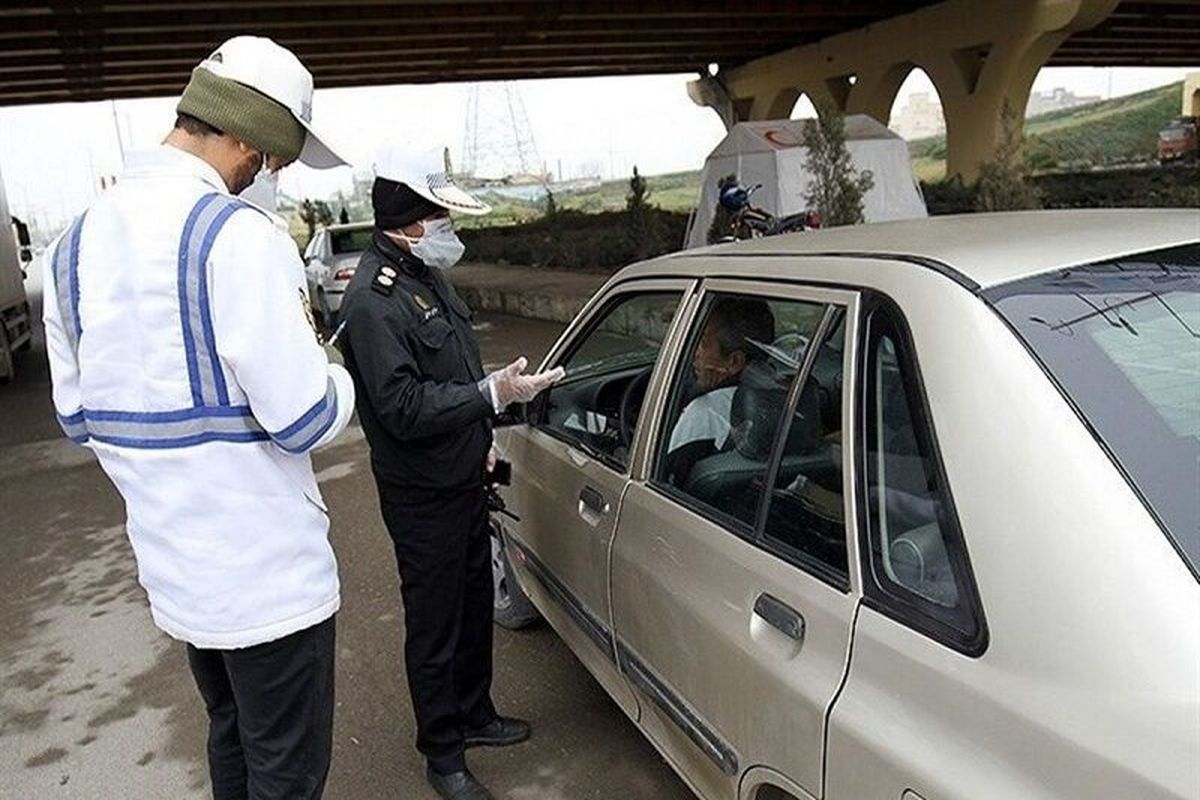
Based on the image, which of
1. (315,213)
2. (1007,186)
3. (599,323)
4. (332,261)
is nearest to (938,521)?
(599,323)

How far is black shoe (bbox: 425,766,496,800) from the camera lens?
2768 millimetres

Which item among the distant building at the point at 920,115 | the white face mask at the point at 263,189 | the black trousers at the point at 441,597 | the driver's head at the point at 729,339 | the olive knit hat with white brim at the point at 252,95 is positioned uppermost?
the distant building at the point at 920,115

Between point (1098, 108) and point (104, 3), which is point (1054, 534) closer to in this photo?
point (104, 3)

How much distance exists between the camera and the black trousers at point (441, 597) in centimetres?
266

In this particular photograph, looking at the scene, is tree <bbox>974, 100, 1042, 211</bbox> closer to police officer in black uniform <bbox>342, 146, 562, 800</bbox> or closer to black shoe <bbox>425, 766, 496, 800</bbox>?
police officer in black uniform <bbox>342, 146, 562, 800</bbox>

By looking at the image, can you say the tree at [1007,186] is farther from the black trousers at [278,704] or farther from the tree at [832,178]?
the black trousers at [278,704]

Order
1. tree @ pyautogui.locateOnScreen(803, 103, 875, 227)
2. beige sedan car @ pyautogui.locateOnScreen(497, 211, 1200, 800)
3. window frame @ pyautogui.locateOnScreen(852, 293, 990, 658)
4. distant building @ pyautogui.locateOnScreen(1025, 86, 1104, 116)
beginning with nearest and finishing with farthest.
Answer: beige sedan car @ pyautogui.locateOnScreen(497, 211, 1200, 800) → window frame @ pyautogui.locateOnScreen(852, 293, 990, 658) → tree @ pyautogui.locateOnScreen(803, 103, 875, 227) → distant building @ pyautogui.locateOnScreen(1025, 86, 1104, 116)

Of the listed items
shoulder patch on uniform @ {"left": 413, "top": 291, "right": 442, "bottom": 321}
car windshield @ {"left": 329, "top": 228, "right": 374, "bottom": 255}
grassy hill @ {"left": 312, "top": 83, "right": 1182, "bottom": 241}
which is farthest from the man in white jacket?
grassy hill @ {"left": 312, "top": 83, "right": 1182, "bottom": 241}

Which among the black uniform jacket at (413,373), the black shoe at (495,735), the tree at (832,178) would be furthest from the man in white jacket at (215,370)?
the tree at (832,178)

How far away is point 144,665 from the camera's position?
396 cm

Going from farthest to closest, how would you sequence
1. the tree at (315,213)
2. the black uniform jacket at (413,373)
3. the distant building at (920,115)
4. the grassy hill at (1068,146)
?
the distant building at (920,115) < the tree at (315,213) < the grassy hill at (1068,146) < the black uniform jacket at (413,373)

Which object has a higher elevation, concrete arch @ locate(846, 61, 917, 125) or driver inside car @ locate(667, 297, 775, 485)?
concrete arch @ locate(846, 61, 917, 125)

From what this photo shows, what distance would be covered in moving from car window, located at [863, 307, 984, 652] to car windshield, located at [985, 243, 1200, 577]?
0.20m

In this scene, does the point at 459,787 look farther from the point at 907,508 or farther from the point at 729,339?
the point at 907,508
